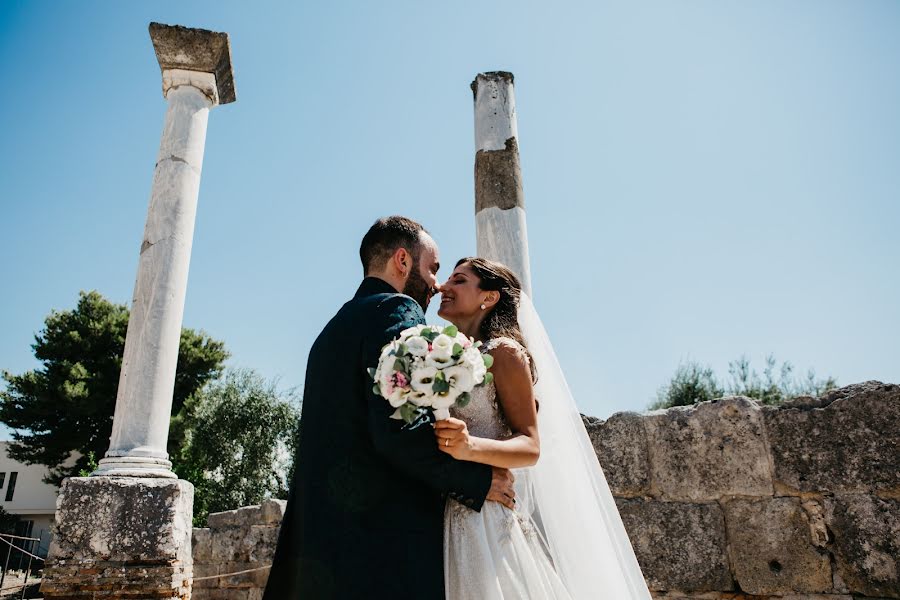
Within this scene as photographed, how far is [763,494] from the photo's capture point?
4477 millimetres

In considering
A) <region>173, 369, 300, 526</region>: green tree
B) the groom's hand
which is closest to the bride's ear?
the groom's hand

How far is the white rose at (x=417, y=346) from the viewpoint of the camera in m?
1.93

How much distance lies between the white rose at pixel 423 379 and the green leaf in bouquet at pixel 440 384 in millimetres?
14

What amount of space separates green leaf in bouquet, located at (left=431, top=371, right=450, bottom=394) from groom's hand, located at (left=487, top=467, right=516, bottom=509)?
518 millimetres

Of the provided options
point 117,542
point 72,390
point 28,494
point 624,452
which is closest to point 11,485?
point 28,494

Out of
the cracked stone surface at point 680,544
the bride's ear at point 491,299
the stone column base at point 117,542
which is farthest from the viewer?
the stone column base at point 117,542

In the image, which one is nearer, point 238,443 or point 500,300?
point 500,300

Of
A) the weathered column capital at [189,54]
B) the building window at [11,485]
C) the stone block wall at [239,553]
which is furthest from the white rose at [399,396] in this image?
the building window at [11,485]

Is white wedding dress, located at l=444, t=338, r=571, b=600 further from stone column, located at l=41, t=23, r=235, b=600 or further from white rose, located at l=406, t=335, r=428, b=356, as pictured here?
stone column, located at l=41, t=23, r=235, b=600

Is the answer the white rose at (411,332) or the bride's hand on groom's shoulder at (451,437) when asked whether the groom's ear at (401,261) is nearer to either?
the white rose at (411,332)

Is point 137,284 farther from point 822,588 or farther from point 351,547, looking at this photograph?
point 822,588

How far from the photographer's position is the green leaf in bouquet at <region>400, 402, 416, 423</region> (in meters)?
1.93

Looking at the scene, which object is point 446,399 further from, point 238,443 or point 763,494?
point 238,443

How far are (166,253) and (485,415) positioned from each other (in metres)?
4.84
